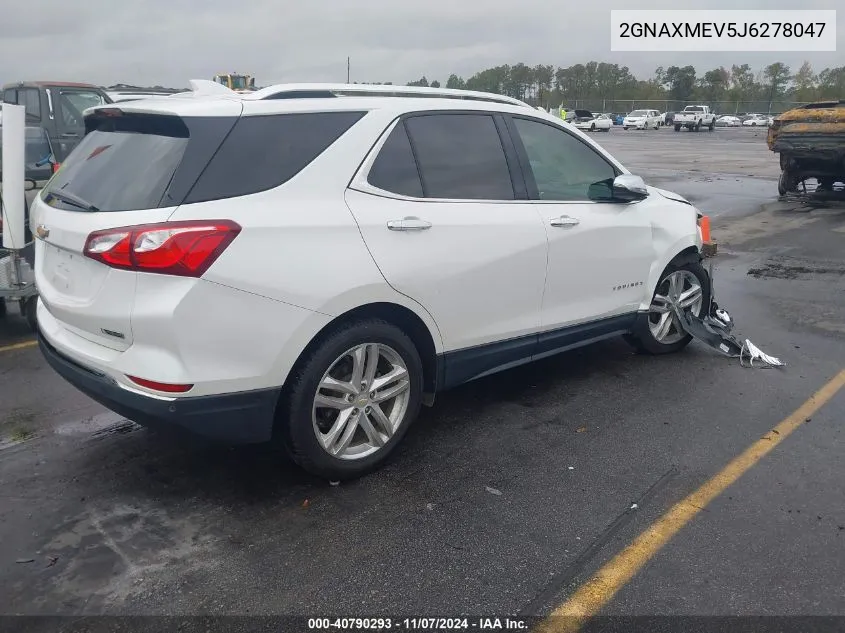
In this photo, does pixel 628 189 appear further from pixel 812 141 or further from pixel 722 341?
pixel 812 141

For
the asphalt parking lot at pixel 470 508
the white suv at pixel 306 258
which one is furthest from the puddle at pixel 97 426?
the white suv at pixel 306 258

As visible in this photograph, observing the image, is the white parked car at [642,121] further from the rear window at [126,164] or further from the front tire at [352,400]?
the rear window at [126,164]

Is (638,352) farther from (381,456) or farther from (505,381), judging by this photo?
(381,456)

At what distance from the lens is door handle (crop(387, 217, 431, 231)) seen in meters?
3.51

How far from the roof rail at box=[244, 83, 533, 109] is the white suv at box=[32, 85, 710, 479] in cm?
2

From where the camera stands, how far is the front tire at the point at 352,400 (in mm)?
3311

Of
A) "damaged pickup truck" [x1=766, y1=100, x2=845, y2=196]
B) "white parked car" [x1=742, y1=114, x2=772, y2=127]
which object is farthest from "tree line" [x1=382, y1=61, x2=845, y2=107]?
"damaged pickup truck" [x1=766, y1=100, x2=845, y2=196]

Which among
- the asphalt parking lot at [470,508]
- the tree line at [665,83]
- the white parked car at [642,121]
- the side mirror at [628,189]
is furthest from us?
the tree line at [665,83]

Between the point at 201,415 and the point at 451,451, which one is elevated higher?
the point at 201,415

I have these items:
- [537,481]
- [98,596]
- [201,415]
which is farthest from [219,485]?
[537,481]

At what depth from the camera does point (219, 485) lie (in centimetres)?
355

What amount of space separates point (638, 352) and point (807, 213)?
30.4 feet

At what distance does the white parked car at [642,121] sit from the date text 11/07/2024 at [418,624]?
61381 mm

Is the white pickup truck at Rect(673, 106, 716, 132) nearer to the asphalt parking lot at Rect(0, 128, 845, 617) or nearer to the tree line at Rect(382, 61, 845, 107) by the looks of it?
the tree line at Rect(382, 61, 845, 107)
